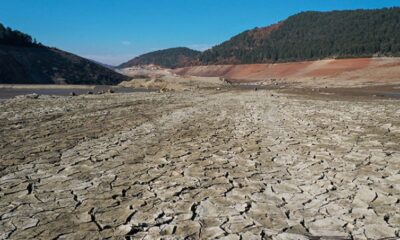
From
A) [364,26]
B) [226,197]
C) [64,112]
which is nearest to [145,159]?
[226,197]

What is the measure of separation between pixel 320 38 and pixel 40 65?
67.4m

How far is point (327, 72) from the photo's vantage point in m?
59.0

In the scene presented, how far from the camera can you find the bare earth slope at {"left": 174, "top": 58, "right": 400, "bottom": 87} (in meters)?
45.3

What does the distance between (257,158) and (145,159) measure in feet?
7.62

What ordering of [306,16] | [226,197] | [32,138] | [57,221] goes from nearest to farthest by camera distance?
[57,221] < [226,197] < [32,138] < [306,16]

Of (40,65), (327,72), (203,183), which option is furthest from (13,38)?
(203,183)

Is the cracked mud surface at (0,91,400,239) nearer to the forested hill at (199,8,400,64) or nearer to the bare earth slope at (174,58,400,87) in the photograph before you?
the bare earth slope at (174,58,400,87)

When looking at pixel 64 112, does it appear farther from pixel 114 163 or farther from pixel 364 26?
pixel 364 26

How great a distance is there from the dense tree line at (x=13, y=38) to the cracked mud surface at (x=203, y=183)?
8369cm

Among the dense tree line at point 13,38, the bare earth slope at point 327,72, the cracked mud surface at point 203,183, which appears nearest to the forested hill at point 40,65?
the dense tree line at point 13,38

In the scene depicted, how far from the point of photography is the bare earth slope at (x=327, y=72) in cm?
4534

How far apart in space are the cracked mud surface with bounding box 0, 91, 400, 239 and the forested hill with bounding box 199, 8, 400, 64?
59.2 m

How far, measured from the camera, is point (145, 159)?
299 inches

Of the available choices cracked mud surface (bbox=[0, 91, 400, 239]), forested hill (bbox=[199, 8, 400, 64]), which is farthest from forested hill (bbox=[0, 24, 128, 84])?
cracked mud surface (bbox=[0, 91, 400, 239])
